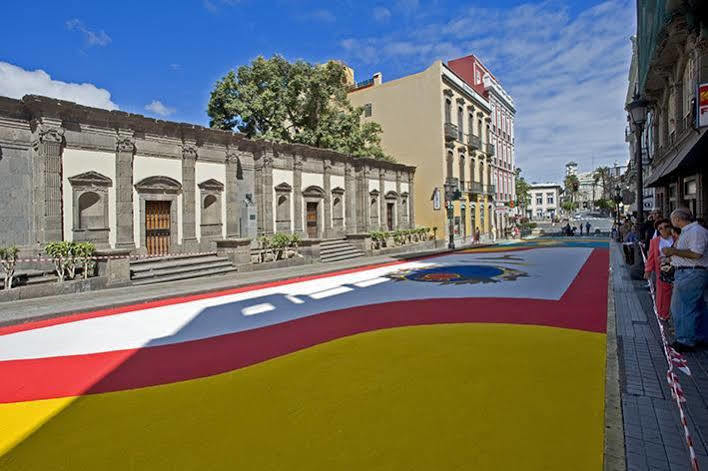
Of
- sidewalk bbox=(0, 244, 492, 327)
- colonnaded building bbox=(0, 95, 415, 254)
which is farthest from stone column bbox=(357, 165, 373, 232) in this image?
sidewalk bbox=(0, 244, 492, 327)

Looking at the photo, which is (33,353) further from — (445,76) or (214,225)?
(445,76)

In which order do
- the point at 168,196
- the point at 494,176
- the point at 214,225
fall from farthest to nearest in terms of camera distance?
the point at 494,176
the point at 214,225
the point at 168,196

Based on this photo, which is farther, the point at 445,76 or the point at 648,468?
the point at 445,76

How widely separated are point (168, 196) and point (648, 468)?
16.9m

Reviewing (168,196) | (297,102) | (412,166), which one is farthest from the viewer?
(412,166)

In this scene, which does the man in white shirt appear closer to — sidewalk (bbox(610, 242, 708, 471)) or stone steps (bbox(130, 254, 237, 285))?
sidewalk (bbox(610, 242, 708, 471))

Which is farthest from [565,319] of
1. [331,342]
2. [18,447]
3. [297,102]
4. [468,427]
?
[297,102]

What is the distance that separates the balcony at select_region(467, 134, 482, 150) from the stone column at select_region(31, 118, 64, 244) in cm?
3098

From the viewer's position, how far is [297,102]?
89.8 feet

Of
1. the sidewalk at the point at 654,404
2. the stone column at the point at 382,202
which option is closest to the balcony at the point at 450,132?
the stone column at the point at 382,202

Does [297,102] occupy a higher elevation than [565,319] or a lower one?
higher

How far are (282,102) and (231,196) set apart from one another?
1072 cm

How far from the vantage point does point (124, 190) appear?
15.0 meters

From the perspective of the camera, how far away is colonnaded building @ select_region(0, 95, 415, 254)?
12883 millimetres
